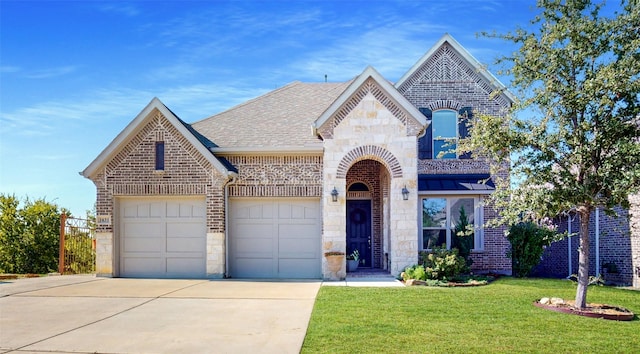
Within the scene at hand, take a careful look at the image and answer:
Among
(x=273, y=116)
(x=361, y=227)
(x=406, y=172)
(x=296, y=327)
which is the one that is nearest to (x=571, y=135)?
(x=406, y=172)

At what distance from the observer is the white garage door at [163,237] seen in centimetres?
1647

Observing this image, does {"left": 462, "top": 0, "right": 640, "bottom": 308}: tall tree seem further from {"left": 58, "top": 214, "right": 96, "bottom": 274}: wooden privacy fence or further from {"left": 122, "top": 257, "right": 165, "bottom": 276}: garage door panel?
{"left": 58, "top": 214, "right": 96, "bottom": 274}: wooden privacy fence

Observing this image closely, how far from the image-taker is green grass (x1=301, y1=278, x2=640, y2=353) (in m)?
8.04

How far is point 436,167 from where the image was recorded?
61.4 ft

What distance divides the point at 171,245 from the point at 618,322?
11.9m

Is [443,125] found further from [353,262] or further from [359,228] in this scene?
[353,262]

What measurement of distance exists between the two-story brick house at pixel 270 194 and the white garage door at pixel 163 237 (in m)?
0.03

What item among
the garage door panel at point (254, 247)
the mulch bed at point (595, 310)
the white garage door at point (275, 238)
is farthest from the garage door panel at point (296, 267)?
the mulch bed at point (595, 310)

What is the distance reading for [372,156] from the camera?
52.2ft

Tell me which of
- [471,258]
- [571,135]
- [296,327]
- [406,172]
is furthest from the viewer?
[471,258]

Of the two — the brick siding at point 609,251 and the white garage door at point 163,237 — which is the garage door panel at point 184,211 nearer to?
the white garage door at point 163,237

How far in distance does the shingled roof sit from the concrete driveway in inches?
173

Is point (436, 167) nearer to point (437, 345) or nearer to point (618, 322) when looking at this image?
point (618, 322)

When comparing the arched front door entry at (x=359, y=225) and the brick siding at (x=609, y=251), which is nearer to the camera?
the brick siding at (x=609, y=251)
